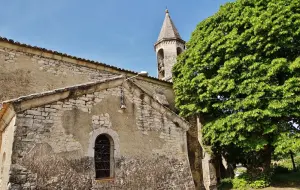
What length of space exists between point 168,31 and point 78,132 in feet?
48.8

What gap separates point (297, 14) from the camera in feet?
37.9

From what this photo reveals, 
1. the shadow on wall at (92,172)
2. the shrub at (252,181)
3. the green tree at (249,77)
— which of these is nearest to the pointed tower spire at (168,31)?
the green tree at (249,77)

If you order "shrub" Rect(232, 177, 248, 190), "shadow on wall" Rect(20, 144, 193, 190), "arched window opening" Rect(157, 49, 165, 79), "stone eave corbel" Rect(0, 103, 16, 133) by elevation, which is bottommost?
"shrub" Rect(232, 177, 248, 190)

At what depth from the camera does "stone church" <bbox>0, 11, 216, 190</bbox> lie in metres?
6.17

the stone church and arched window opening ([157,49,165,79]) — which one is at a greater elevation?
arched window opening ([157,49,165,79])

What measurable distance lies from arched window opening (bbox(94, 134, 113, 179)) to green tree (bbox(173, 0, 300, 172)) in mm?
6794

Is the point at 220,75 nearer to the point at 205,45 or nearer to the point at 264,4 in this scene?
the point at 205,45

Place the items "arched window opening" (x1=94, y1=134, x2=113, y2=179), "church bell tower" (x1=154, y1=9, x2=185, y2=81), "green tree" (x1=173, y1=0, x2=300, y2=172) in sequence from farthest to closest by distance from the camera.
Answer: "church bell tower" (x1=154, y1=9, x2=185, y2=81) → "green tree" (x1=173, y1=0, x2=300, y2=172) → "arched window opening" (x1=94, y1=134, x2=113, y2=179)

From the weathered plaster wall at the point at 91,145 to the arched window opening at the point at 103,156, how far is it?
0.20 metres

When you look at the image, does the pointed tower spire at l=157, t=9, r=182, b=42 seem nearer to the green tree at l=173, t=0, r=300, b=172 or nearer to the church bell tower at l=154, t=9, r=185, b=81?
the church bell tower at l=154, t=9, r=185, b=81

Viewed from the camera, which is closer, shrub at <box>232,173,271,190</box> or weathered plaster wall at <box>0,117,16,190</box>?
weathered plaster wall at <box>0,117,16,190</box>

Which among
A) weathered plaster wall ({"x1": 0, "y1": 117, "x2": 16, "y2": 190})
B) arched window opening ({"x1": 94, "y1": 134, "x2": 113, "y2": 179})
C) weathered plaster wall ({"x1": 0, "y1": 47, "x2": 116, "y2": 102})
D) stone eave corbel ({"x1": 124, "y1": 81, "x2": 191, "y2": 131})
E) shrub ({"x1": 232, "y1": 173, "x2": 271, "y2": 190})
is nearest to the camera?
weathered plaster wall ({"x1": 0, "y1": 117, "x2": 16, "y2": 190})

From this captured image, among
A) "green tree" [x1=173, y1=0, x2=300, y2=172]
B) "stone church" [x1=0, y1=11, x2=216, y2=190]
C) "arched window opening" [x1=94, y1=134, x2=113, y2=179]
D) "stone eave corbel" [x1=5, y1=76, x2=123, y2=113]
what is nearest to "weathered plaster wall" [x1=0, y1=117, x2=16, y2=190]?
"stone church" [x1=0, y1=11, x2=216, y2=190]

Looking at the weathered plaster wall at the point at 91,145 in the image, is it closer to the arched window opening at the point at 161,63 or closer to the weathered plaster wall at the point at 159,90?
the weathered plaster wall at the point at 159,90
